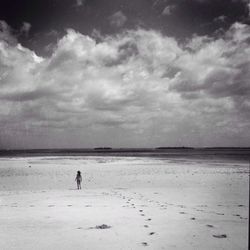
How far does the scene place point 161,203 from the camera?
13375 millimetres

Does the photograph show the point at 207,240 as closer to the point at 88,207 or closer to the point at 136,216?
the point at 136,216

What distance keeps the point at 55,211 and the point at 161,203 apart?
16.5 feet

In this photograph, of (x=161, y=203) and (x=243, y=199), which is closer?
(x=161, y=203)

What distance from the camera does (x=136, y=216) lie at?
10.4 metres

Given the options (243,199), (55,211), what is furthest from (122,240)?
(243,199)

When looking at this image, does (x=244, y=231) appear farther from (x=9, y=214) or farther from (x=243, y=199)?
(x=9, y=214)

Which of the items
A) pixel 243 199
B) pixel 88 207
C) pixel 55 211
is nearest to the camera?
pixel 55 211

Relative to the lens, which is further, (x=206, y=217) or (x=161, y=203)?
(x=161, y=203)

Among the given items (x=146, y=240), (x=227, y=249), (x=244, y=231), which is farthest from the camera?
(x=244, y=231)

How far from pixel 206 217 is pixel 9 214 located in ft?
25.2

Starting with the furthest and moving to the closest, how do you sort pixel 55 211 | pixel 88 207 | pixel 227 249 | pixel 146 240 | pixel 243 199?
pixel 243 199, pixel 88 207, pixel 55 211, pixel 146 240, pixel 227 249

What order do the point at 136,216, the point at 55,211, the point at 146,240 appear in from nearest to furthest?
the point at 146,240 < the point at 136,216 < the point at 55,211

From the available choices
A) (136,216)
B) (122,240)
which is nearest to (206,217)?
(136,216)

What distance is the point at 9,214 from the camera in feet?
36.1
